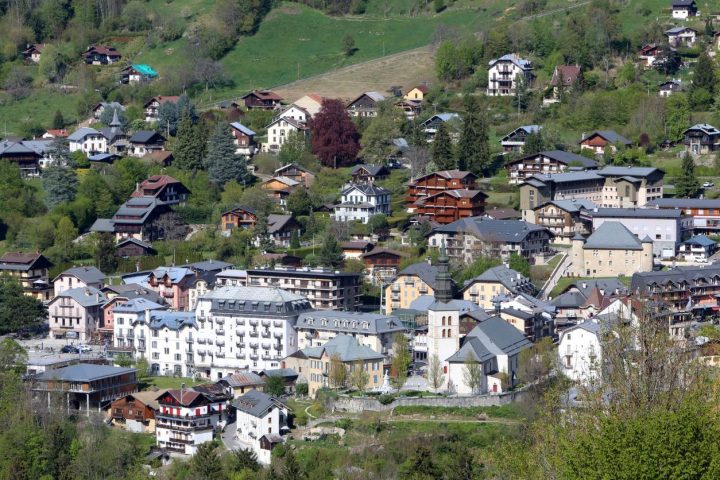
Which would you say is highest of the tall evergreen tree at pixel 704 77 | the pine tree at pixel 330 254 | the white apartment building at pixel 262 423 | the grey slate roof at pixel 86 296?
the tall evergreen tree at pixel 704 77

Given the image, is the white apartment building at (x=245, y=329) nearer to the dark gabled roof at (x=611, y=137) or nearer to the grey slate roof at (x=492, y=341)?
the grey slate roof at (x=492, y=341)

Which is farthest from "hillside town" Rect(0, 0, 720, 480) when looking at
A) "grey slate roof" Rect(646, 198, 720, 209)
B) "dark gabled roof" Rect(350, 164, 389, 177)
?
"dark gabled roof" Rect(350, 164, 389, 177)

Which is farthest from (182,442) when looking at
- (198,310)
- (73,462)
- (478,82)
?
(478,82)

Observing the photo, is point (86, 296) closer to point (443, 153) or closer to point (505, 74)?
point (443, 153)

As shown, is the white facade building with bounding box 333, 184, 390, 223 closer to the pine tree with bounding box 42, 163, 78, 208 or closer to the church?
the pine tree with bounding box 42, 163, 78, 208

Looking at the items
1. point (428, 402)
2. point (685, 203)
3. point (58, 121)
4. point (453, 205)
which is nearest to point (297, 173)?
point (453, 205)

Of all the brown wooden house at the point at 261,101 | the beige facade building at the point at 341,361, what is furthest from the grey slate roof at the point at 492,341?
the brown wooden house at the point at 261,101
